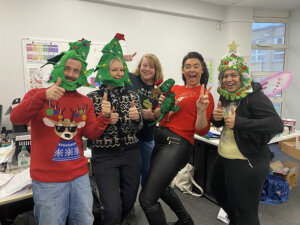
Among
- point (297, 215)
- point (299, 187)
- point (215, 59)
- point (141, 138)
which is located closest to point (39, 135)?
point (141, 138)

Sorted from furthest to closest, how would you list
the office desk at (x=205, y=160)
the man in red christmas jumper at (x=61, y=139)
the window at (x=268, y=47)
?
the window at (x=268, y=47) < the office desk at (x=205, y=160) < the man in red christmas jumper at (x=61, y=139)

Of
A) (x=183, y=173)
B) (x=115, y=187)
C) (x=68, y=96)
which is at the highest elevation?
(x=68, y=96)

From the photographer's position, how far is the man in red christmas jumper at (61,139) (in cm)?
125

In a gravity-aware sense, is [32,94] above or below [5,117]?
above

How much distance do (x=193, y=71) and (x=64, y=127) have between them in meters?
0.98

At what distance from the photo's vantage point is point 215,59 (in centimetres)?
482

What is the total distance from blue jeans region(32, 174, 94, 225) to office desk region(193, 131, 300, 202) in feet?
5.43

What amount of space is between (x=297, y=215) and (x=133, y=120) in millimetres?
2195

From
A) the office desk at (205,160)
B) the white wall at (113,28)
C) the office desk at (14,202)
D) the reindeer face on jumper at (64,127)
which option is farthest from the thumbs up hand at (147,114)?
the white wall at (113,28)

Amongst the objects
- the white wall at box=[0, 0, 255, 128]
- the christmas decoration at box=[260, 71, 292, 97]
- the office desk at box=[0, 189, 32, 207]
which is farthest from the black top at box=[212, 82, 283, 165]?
the white wall at box=[0, 0, 255, 128]

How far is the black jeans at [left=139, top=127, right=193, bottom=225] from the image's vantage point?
1538 mm

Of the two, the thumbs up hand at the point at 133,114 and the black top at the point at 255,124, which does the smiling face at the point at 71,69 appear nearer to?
the thumbs up hand at the point at 133,114

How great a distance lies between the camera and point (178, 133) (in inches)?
63.5

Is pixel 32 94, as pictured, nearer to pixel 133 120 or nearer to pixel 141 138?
pixel 133 120
